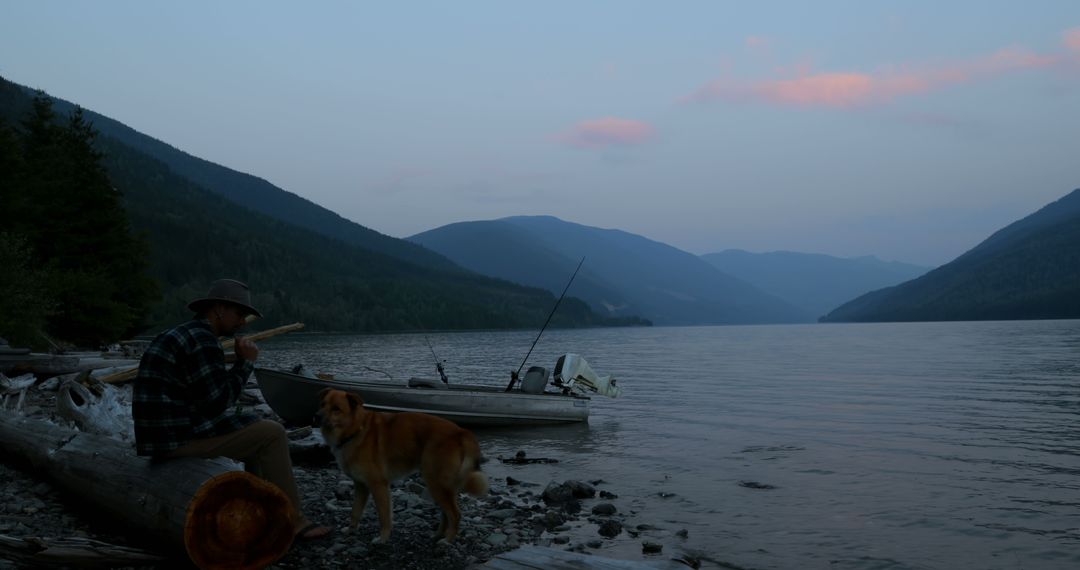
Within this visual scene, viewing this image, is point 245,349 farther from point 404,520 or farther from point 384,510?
point 404,520

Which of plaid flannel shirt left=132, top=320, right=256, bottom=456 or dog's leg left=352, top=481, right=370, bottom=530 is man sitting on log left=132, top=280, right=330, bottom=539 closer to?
plaid flannel shirt left=132, top=320, right=256, bottom=456

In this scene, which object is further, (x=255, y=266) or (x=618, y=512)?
(x=255, y=266)

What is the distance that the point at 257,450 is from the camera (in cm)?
643

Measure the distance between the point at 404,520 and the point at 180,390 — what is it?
373 cm

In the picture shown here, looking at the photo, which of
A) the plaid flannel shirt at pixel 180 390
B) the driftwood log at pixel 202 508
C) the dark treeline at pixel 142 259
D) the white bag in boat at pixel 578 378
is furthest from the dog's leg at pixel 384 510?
the dark treeline at pixel 142 259

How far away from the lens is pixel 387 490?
24.8ft

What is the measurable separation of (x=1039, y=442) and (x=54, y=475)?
2063 centimetres

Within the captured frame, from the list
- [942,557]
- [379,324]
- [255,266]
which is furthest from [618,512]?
[255,266]

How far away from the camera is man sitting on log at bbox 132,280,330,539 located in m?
5.94

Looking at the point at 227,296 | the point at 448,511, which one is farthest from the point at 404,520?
the point at 227,296

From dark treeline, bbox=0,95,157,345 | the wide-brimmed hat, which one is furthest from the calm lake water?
dark treeline, bbox=0,95,157,345

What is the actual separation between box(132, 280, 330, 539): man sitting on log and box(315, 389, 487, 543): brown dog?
2.97 feet

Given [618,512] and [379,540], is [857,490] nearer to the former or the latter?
[618,512]

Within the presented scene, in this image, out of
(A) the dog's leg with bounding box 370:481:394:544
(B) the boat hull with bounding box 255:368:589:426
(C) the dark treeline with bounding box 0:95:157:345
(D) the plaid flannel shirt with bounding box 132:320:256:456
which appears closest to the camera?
(D) the plaid flannel shirt with bounding box 132:320:256:456
